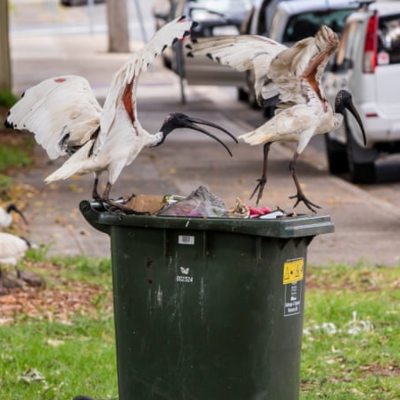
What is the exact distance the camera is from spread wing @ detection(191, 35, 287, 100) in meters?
6.32

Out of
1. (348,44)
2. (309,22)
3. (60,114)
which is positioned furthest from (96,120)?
(309,22)

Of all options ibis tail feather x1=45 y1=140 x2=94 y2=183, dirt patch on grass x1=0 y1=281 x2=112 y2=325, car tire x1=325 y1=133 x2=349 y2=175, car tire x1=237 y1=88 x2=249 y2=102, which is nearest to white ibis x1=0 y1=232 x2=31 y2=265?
dirt patch on grass x1=0 y1=281 x2=112 y2=325

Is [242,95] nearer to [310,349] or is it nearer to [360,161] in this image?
[360,161]

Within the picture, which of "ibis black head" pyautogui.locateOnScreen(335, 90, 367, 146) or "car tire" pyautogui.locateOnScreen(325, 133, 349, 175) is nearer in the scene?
"ibis black head" pyautogui.locateOnScreen(335, 90, 367, 146)

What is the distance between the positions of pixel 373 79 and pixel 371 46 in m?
0.37

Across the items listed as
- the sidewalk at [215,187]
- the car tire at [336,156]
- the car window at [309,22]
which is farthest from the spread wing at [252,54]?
the car window at [309,22]

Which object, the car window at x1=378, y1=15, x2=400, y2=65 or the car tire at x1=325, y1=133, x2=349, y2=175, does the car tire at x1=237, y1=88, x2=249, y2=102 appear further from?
the car window at x1=378, y1=15, x2=400, y2=65

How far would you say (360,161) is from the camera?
613 inches

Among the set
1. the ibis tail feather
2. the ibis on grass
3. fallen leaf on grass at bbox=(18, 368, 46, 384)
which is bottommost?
the ibis on grass

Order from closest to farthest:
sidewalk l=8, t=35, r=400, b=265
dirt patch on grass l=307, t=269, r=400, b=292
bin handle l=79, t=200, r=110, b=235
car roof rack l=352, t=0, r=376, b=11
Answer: bin handle l=79, t=200, r=110, b=235 < dirt patch on grass l=307, t=269, r=400, b=292 < sidewalk l=8, t=35, r=400, b=265 < car roof rack l=352, t=0, r=376, b=11

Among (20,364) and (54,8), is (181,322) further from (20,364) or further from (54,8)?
(54,8)

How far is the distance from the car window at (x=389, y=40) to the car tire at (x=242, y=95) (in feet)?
34.5

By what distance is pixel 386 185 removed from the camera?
51.5ft

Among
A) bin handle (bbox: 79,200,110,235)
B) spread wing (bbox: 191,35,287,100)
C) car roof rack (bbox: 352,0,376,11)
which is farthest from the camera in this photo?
car roof rack (bbox: 352,0,376,11)
